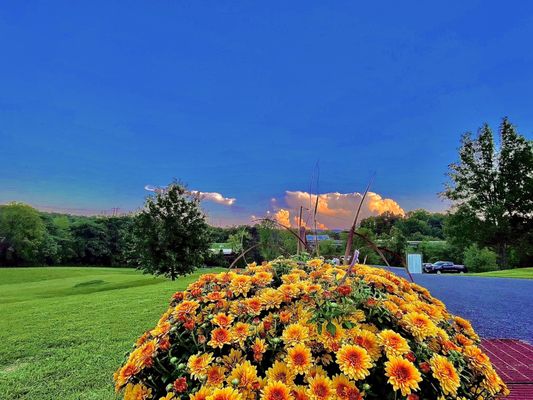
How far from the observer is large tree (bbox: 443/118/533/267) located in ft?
69.7

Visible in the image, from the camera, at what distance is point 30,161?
17.1m

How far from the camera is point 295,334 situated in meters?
1.00

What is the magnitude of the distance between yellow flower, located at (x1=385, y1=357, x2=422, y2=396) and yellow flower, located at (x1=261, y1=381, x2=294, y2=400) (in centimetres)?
26

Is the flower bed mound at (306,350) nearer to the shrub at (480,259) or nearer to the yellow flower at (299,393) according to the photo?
the yellow flower at (299,393)

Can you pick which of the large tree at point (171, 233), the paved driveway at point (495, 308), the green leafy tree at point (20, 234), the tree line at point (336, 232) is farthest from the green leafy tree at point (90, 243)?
the paved driveway at point (495, 308)

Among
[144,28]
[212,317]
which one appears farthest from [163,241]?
[212,317]

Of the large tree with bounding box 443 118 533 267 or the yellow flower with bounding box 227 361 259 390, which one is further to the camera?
the large tree with bounding box 443 118 533 267

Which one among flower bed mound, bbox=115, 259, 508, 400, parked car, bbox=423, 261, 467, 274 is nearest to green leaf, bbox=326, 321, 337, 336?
flower bed mound, bbox=115, 259, 508, 400

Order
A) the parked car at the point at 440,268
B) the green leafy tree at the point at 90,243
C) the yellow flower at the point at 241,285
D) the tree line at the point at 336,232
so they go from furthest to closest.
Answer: the green leafy tree at the point at 90,243 → the parked car at the point at 440,268 → the tree line at the point at 336,232 → the yellow flower at the point at 241,285

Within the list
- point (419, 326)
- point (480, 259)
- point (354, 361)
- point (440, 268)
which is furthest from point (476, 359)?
point (480, 259)

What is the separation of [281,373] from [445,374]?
17.4 inches

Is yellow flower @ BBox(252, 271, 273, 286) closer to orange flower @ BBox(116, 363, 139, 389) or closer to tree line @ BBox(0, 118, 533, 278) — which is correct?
tree line @ BBox(0, 118, 533, 278)

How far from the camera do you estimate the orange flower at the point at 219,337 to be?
40.6 inches

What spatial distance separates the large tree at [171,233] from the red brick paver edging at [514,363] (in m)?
10.6
